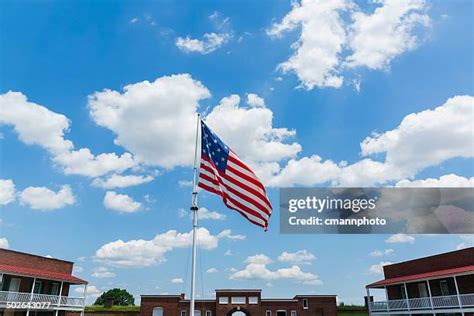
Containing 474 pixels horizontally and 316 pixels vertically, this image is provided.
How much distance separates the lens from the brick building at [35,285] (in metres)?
32.2

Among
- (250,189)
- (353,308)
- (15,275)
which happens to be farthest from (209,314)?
(250,189)

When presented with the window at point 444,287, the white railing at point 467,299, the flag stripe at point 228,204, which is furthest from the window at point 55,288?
the white railing at point 467,299

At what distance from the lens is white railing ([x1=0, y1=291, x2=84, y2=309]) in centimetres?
3139

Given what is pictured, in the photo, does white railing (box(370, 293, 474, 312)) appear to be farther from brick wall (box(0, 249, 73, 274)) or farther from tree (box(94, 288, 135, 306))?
tree (box(94, 288, 135, 306))

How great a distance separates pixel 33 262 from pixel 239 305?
23246 mm

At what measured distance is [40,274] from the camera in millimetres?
35000

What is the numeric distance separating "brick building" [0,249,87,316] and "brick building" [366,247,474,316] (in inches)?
1118

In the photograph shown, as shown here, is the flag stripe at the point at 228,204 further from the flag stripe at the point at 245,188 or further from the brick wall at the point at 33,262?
the brick wall at the point at 33,262

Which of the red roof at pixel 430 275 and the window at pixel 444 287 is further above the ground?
the red roof at pixel 430 275

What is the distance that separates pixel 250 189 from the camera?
45.1 ft

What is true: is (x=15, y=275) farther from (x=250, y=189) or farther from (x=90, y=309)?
(x=250, y=189)

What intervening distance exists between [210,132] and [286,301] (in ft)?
133

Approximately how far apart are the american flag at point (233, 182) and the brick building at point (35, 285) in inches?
983

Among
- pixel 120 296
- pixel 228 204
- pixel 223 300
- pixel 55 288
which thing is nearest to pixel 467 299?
pixel 228 204
